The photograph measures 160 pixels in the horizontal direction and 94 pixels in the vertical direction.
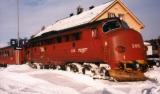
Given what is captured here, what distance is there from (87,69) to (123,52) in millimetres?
3095

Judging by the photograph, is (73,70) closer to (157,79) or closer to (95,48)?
(95,48)

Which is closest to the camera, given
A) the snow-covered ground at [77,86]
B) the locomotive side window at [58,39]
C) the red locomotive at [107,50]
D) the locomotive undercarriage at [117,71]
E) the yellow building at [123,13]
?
the snow-covered ground at [77,86]

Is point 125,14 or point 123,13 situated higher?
point 123,13

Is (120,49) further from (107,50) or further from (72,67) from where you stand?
(72,67)

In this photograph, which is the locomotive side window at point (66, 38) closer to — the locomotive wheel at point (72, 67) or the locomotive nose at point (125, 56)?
the locomotive wheel at point (72, 67)

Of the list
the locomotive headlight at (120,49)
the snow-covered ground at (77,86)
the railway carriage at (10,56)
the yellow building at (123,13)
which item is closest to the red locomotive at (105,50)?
the locomotive headlight at (120,49)

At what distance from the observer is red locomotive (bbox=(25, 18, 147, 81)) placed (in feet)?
52.9

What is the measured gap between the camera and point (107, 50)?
1645 cm

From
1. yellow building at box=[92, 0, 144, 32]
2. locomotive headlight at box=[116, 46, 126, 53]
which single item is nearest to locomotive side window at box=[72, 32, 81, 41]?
locomotive headlight at box=[116, 46, 126, 53]

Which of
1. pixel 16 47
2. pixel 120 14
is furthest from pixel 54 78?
pixel 120 14

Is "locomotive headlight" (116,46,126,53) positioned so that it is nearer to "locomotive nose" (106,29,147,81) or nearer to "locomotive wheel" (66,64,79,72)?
"locomotive nose" (106,29,147,81)

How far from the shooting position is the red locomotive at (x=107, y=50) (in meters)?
16.1

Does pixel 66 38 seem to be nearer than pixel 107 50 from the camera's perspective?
No

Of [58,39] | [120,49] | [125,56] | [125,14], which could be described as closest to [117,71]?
[125,56]
